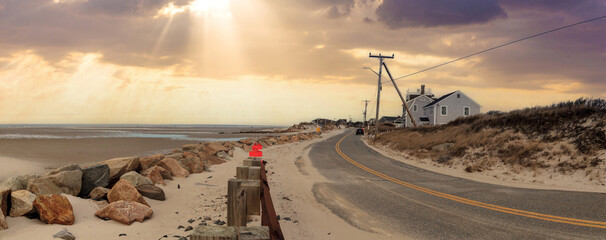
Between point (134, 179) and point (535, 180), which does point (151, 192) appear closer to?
point (134, 179)

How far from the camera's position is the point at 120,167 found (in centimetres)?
972

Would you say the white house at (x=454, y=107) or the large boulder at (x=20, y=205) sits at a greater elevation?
the white house at (x=454, y=107)

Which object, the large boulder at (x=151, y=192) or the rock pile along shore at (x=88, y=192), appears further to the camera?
the large boulder at (x=151, y=192)

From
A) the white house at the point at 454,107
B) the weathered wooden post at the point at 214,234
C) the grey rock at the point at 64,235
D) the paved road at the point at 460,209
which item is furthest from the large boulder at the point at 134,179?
the white house at the point at 454,107

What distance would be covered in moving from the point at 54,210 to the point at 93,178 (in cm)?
235

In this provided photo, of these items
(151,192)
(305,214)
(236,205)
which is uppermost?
(236,205)

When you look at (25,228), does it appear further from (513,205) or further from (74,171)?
(513,205)

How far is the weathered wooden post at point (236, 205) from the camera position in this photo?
179 inches

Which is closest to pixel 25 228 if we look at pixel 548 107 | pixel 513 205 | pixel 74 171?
pixel 74 171

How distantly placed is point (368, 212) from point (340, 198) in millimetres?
1654

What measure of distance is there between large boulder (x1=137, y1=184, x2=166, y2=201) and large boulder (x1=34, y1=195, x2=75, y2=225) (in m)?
2.05

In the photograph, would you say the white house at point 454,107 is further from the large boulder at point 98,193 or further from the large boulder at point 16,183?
the large boulder at point 16,183

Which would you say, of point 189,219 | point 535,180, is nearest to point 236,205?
point 189,219

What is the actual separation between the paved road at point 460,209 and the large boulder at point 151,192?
14.0ft
